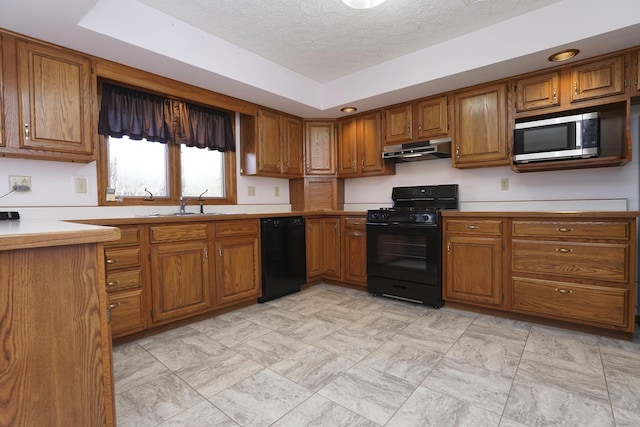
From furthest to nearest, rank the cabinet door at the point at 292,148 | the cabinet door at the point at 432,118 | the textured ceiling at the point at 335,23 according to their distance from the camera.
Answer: the cabinet door at the point at 292,148, the cabinet door at the point at 432,118, the textured ceiling at the point at 335,23

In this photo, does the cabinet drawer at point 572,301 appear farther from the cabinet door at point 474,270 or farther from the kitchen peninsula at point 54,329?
the kitchen peninsula at point 54,329

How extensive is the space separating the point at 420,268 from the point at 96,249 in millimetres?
2699

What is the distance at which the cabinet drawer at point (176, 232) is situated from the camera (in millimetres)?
2404

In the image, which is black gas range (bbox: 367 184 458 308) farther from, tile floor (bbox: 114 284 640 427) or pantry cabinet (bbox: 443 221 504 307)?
tile floor (bbox: 114 284 640 427)

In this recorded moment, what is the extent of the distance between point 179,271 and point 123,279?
1.33ft

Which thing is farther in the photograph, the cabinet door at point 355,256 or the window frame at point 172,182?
the cabinet door at point 355,256

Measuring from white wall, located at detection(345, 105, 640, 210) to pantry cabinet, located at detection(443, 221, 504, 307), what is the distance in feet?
1.94

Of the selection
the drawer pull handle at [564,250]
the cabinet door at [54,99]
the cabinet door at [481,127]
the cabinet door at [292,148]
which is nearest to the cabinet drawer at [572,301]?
the drawer pull handle at [564,250]

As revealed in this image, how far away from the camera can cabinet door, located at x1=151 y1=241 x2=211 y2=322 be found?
2.42 metres

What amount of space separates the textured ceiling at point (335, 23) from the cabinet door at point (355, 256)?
1.87 meters

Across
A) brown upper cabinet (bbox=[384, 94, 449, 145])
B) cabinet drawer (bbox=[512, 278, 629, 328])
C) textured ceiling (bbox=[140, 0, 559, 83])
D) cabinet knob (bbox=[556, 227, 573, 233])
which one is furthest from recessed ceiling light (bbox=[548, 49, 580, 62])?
cabinet drawer (bbox=[512, 278, 629, 328])

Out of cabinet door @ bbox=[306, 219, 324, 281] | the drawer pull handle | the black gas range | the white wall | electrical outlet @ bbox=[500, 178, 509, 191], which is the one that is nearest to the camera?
the drawer pull handle

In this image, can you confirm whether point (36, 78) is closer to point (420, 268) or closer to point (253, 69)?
point (253, 69)

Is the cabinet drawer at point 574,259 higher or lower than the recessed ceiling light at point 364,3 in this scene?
lower
